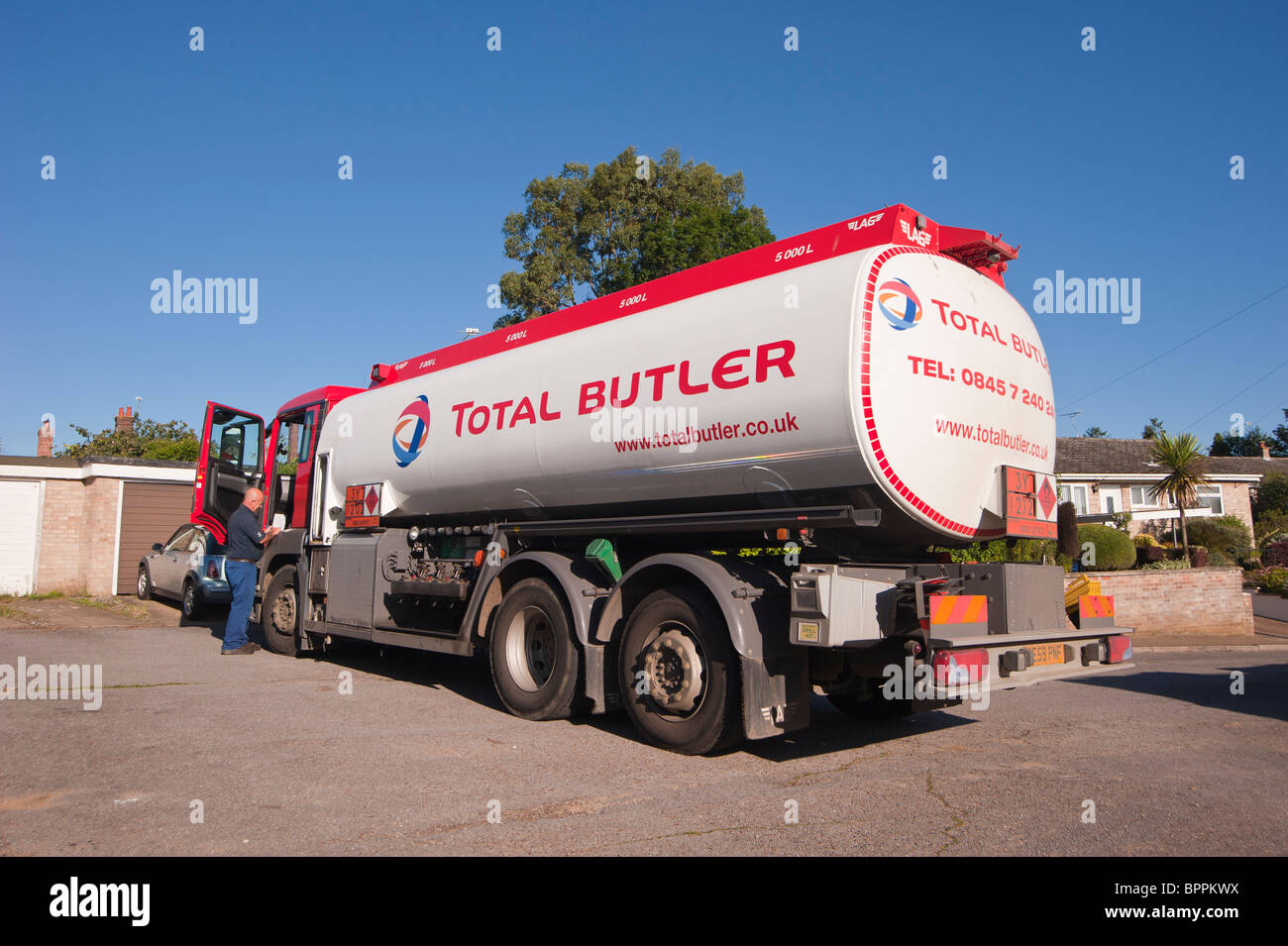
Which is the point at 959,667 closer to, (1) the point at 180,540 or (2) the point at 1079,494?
(1) the point at 180,540

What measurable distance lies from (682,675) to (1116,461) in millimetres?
33874

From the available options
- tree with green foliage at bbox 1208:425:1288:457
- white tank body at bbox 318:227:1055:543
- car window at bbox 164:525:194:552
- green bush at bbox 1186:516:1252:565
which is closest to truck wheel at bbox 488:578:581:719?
white tank body at bbox 318:227:1055:543

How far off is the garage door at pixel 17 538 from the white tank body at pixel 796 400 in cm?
1558

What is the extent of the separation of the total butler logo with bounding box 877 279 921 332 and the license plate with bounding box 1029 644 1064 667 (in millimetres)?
2209

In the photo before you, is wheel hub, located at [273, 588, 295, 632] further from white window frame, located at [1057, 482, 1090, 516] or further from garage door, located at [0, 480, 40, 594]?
white window frame, located at [1057, 482, 1090, 516]

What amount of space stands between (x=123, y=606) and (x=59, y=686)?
9.74 m

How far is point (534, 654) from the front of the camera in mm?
7168

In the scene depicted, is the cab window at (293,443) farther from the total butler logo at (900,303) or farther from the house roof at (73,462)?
the house roof at (73,462)

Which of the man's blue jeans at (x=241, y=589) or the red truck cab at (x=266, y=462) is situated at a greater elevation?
the red truck cab at (x=266, y=462)

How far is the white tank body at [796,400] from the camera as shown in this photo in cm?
507

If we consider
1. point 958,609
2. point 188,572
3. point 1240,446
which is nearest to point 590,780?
point 958,609

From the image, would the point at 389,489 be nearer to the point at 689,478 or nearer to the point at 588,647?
the point at 588,647

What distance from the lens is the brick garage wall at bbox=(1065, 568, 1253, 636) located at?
15.8m

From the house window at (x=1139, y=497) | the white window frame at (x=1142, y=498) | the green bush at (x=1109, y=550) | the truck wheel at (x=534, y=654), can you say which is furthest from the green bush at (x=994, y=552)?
the house window at (x=1139, y=497)
